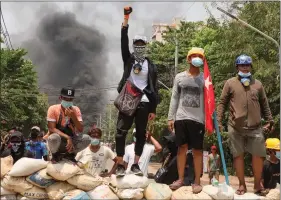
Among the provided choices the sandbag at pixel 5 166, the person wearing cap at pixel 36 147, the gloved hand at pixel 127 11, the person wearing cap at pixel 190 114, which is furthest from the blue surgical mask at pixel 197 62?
the person wearing cap at pixel 36 147

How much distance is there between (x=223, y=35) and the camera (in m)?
18.9

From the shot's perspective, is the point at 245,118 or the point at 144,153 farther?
the point at 144,153

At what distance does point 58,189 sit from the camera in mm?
4637

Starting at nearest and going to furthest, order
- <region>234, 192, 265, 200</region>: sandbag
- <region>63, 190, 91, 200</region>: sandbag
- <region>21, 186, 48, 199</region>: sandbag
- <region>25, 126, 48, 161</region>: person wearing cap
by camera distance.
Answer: <region>63, 190, 91, 200</region>: sandbag
<region>21, 186, 48, 199</region>: sandbag
<region>234, 192, 265, 200</region>: sandbag
<region>25, 126, 48, 161</region>: person wearing cap

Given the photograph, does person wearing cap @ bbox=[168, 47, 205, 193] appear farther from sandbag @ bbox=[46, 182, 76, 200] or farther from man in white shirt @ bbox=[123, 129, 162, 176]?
man in white shirt @ bbox=[123, 129, 162, 176]

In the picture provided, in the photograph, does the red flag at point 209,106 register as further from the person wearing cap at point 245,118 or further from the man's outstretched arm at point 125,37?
the man's outstretched arm at point 125,37

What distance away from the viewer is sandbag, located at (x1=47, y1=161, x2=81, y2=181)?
4.56 metres

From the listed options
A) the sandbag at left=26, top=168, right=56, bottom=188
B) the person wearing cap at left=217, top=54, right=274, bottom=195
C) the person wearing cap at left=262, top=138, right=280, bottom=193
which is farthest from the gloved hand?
the person wearing cap at left=262, top=138, right=280, bottom=193

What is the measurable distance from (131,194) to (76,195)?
563 mm

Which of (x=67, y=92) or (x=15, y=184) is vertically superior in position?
(x=67, y=92)

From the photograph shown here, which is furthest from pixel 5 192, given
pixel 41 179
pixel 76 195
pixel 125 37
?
pixel 125 37

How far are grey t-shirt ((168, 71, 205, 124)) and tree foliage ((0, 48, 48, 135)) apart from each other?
22.8m

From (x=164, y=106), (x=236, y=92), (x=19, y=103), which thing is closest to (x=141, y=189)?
(x=236, y=92)

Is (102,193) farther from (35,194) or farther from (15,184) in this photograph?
(15,184)
